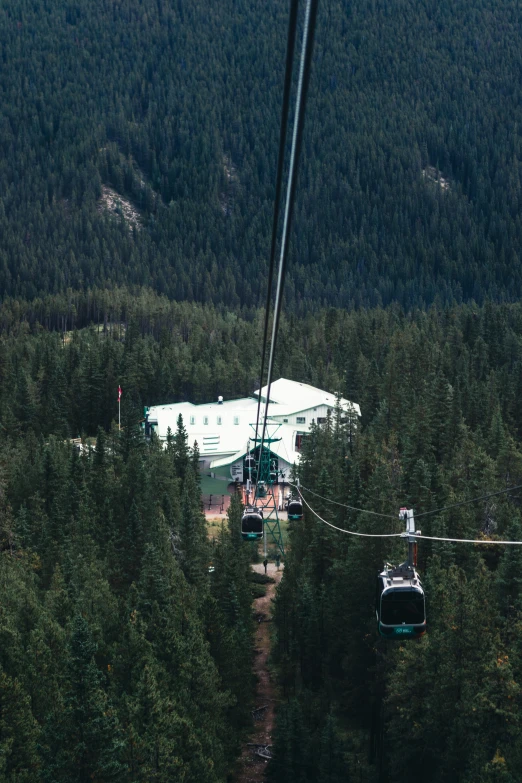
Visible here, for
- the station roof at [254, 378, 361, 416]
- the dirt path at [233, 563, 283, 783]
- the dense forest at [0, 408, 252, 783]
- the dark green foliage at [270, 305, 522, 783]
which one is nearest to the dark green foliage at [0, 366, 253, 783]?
the dense forest at [0, 408, 252, 783]

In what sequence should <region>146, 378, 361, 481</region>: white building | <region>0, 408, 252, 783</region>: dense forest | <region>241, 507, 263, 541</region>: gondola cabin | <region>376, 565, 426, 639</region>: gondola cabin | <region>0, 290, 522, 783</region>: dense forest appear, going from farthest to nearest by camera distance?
1. <region>146, 378, 361, 481</region>: white building
2. <region>241, 507, 263, 541</region>: gondola cabin
3. <region>0, 290, 522, 783</region>: dense forest
4. <region>0, 408, 252, 783</region>: dense forest
5. <region>376, 565, 426, 639</region>: gondola cabin

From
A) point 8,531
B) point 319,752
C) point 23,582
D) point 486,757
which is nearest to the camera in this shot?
point 486,757

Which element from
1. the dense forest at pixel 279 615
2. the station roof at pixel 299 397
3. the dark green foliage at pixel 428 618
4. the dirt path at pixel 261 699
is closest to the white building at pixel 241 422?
the station roof at pixel 299 397

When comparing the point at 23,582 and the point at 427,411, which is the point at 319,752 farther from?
the point at 427,411

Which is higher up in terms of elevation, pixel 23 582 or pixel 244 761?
pixel 23 582

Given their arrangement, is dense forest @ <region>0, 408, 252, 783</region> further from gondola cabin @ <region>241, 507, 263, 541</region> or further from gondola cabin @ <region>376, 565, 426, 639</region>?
gondola cabin @ <region>376, 565, 426, 639</region>

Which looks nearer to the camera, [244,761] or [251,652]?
[244,761]

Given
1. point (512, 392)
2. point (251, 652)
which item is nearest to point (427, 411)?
point (512, 392)

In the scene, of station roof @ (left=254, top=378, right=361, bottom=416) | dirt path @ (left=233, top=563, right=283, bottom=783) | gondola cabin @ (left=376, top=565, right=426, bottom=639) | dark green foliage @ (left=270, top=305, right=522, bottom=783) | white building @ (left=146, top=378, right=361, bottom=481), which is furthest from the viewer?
station roof @ (left=254, top=378, right=361, bottom=416)
